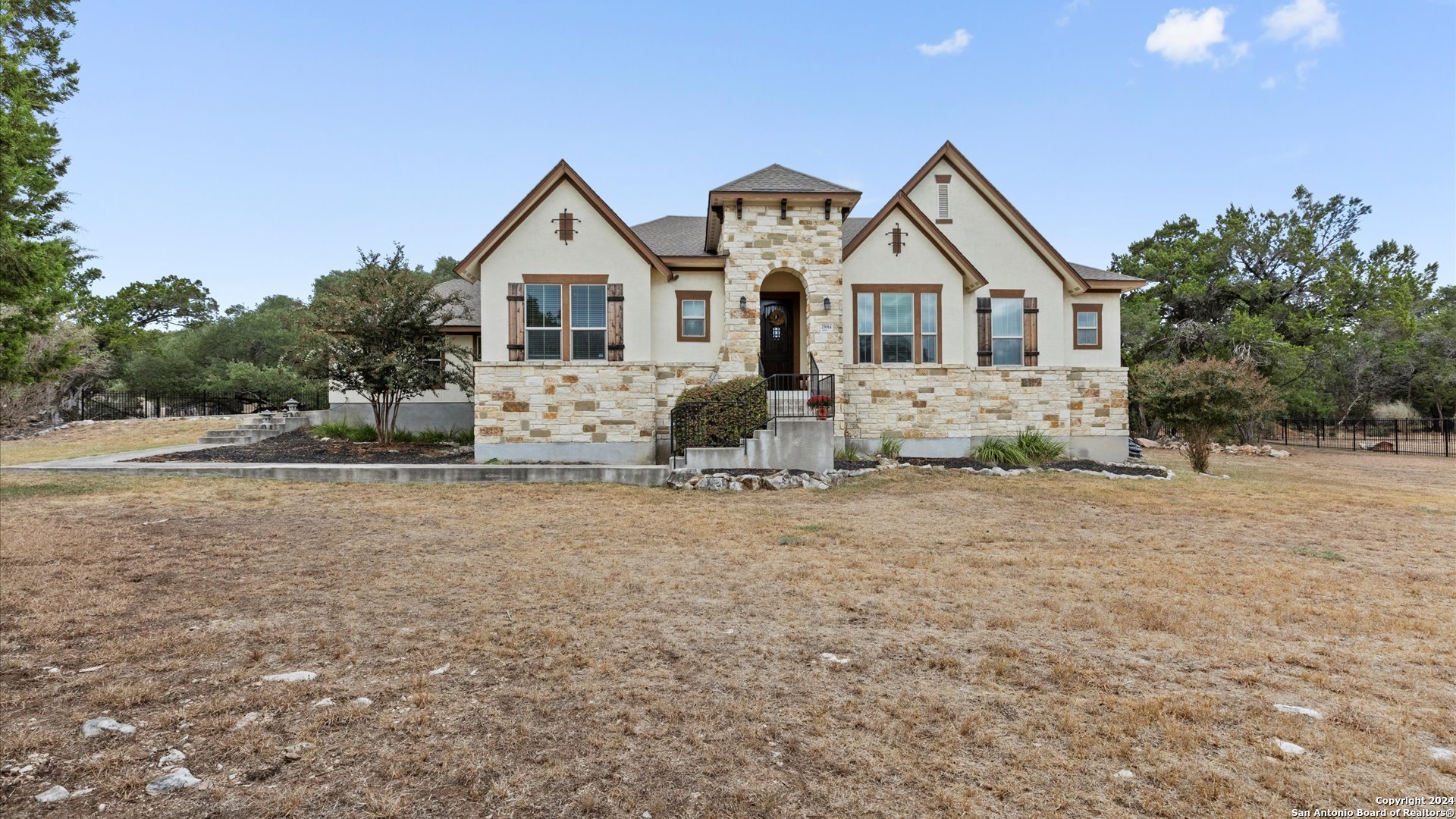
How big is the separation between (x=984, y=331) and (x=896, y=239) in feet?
11.7

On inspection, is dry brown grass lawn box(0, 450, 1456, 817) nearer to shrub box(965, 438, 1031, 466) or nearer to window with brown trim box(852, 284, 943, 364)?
shrub box(965, 438, 1031, 466)

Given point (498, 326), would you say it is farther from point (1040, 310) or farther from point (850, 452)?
point (1040, 310)

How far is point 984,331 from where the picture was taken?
17.5 meters

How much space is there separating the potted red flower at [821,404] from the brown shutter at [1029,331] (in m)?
6.96

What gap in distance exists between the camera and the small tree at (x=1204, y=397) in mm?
15352

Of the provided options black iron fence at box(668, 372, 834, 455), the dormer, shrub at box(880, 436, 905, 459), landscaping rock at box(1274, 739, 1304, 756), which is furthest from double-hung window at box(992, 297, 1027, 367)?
landscaping rock at box(1274, 739, 1304, 756)

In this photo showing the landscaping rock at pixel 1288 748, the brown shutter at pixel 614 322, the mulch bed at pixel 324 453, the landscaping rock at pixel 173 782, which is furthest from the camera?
the brown shutter at pixel 614 322

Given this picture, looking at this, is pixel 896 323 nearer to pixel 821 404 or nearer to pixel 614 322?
pixel 821 404

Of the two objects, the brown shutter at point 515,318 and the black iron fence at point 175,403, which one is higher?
the brown shutter at point 515,318

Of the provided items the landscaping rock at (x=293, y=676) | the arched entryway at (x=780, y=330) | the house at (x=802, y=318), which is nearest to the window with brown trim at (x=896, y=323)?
the house at (x=802, y=318)

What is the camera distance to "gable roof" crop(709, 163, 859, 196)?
599 inches

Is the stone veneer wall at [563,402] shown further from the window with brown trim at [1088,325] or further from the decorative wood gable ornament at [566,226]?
the window with brown trim at [1088,325]

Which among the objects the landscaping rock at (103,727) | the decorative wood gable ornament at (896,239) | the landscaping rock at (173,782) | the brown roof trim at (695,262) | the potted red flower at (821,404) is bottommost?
the landscaping rock at (173,782)

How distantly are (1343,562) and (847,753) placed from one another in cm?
703
